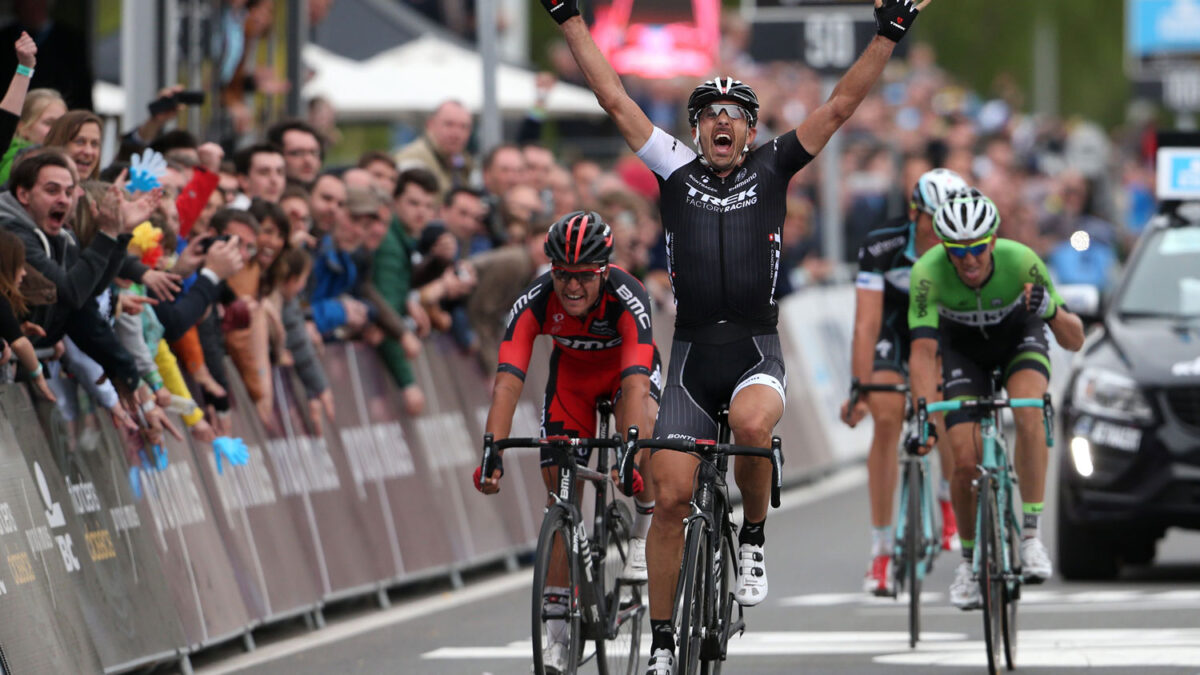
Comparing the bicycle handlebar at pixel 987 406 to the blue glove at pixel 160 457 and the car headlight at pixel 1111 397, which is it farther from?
the blue glove at pixel 160 457

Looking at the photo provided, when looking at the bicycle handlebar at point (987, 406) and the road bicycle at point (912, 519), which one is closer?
the bicycle handlebar at point (987, 406)

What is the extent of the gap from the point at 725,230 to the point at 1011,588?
8.42 feet

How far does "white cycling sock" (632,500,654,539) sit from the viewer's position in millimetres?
11109

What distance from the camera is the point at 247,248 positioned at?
41.8ft

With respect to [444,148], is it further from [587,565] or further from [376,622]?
[587,565]

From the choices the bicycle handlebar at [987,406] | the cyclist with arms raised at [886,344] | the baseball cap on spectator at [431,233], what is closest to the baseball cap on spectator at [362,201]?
the baseball cap on spectator at [431,233]

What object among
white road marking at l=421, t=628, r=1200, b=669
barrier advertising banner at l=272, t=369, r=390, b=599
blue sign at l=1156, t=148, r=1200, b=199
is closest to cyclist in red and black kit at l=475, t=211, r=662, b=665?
white road marking at l=421, t=628, r=1200, b=669

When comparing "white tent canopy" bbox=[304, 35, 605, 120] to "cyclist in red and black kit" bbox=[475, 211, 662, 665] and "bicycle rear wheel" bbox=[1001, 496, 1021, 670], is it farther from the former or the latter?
"cyclist in red and black kit" bbox=[475, 211, 662, 665]

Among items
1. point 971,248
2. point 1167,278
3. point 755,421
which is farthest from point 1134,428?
point 755,421

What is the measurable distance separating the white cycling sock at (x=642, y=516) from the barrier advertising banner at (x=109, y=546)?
2142 mm

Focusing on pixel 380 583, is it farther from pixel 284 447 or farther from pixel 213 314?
pixel 213 314

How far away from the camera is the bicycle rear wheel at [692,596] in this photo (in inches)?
357

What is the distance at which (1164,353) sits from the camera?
14.3 m

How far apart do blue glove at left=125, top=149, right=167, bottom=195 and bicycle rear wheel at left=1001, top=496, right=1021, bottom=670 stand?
4102 mm
